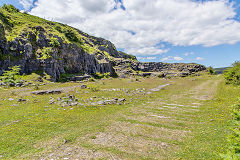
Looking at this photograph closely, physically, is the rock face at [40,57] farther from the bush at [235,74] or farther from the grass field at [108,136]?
the bush at [235,74]

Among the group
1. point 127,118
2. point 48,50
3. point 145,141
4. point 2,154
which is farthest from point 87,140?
point 48,50

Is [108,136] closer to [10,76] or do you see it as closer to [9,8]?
[10,76]

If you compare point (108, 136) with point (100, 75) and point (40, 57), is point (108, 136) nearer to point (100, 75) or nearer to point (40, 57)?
point (40, 57)

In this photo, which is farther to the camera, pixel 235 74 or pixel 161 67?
pixel 161 67

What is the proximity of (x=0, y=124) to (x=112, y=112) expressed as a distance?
14.0 meters

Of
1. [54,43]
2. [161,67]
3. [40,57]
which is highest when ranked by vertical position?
[54,43]

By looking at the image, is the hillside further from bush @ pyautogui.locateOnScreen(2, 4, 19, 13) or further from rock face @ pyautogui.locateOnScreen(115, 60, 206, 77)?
rock face @ pyautogui.locateOnScreen(115, 60, 206, 77)

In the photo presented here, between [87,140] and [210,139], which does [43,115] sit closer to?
[87,140]

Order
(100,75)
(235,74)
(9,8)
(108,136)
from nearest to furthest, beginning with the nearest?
(108,136) < (235,74) < (9,8) < (100,75)

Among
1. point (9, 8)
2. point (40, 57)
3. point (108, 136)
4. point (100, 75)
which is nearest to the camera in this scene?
point (108, 136)

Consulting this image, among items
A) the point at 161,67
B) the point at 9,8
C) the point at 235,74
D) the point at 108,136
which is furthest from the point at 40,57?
the point at 161,67

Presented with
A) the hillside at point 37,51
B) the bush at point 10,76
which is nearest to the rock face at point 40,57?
the hillside at point 37,51

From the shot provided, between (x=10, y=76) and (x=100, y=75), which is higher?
(x=10, y=76)

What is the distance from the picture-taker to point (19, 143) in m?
10.7
